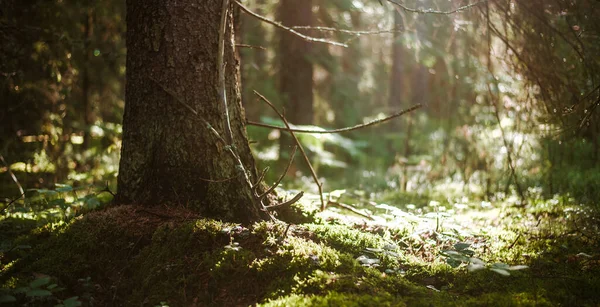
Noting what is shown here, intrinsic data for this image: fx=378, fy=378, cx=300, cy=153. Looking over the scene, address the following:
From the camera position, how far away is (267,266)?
2672 millimetres

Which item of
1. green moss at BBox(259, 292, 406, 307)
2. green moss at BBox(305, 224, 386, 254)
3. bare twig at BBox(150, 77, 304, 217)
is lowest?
green moss at BBox(259, 292, 406, 307)

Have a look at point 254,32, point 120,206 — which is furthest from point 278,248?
point 254,32

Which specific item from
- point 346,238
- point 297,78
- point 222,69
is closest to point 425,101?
point 346,238

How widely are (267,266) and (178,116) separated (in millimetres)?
1453

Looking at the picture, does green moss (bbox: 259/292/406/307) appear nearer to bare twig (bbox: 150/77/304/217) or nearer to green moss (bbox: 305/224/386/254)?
green moss (bbox: 305/224/386/254)

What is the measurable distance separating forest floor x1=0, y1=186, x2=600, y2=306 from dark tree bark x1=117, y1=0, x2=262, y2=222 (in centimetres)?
20

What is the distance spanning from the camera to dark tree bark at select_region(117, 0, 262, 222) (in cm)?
316

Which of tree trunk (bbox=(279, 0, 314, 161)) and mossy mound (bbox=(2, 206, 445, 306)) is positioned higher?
tree trunk (bbox=(279, 0, 314, 161))

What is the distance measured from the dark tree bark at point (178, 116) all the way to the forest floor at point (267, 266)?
20cm

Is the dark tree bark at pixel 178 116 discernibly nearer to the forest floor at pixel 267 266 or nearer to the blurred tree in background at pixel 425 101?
the forest floor at pixel 267 266

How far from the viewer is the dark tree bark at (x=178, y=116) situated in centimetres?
316

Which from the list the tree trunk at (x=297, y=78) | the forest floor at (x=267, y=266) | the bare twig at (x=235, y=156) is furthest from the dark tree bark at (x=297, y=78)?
the bare twig at (x=235, y=156)

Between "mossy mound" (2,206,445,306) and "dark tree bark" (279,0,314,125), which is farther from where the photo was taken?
"dark tree bark" (279,0,314,125)

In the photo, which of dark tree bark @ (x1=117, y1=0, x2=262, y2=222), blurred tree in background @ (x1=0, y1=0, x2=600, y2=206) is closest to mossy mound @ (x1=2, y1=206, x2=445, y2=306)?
dark tree bark @ (x1=117, y1=0, x2=262, y2=222)
